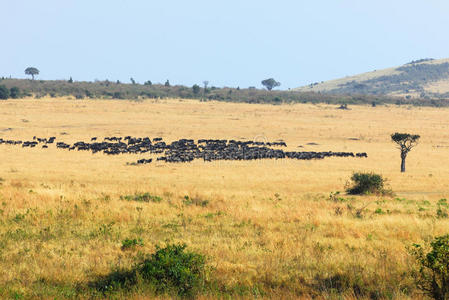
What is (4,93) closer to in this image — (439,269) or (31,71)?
(31,71)

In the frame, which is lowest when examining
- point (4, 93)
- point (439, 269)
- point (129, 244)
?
point (129, 244)

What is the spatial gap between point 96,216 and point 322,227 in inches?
324

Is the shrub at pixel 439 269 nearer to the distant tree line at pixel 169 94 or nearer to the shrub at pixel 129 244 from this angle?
the shrub at pixel 129 244

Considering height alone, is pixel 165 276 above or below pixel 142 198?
above

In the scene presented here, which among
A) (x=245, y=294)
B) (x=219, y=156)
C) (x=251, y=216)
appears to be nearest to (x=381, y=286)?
(x=245, y=294)

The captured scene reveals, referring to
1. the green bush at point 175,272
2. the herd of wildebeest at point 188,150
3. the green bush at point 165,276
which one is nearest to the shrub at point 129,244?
the green bush at point 165,276

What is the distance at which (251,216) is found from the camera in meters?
17.7

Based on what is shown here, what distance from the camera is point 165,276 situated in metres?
10.2

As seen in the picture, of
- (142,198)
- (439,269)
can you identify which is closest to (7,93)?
(142,198)

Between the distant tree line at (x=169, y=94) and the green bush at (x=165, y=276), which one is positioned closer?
the green bush at (x=165, y=276)

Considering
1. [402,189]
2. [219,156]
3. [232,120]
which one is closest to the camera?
[402,189]

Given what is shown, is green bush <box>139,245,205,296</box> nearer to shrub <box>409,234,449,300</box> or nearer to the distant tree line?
shrub <box>409,234,449,300</box>

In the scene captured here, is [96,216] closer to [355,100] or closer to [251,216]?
[251,216]

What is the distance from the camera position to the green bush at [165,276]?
32.2 ft
